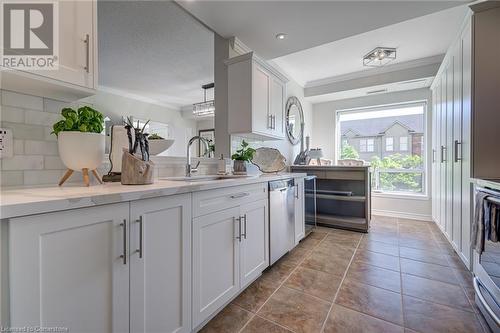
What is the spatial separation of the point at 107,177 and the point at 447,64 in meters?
3.77

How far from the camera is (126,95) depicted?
1584 millimetres

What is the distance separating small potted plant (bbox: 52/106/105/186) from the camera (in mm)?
1077

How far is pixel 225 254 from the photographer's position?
1.47m

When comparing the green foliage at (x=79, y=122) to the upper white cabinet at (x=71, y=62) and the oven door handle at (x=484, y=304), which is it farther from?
the oven door handle at (x=484, y=304)

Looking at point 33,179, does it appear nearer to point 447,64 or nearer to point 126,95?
point 126,95

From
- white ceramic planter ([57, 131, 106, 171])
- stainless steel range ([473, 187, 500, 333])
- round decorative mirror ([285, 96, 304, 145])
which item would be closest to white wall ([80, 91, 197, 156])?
white ceramic planter ([57, 131, 106, 171])

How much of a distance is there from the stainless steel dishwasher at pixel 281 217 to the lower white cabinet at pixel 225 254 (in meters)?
0.16

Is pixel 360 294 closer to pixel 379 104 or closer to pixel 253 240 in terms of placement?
pixel 253 240

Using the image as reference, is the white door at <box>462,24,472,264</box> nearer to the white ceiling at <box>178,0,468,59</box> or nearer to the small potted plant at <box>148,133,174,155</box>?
the white ceiling at <box>178,0,468,59</box>

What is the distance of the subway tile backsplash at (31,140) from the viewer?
1071 mm

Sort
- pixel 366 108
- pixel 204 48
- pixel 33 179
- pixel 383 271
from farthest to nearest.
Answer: pixel 366 108 < pixel 204 48 < pixel 383 271 < pixel 33 179

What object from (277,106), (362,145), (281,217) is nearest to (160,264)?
(281,217)

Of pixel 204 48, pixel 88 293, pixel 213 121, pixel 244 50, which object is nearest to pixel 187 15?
pixel 204 48

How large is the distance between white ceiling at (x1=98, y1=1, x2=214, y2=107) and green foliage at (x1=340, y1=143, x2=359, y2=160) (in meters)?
3.41
